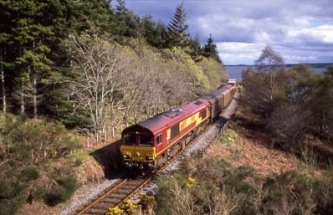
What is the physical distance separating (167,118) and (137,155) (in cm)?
385

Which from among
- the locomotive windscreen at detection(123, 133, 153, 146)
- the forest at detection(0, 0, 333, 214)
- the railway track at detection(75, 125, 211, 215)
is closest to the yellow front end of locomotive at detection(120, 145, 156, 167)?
the locomotive windscreen at detection(123, 133, 153, 146)

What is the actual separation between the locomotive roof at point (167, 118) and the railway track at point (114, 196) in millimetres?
2857

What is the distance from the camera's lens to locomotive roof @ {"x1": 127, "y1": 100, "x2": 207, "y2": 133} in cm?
2141

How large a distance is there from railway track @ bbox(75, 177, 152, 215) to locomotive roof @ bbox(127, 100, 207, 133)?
2857 millimetres

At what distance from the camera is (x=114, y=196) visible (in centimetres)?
1831

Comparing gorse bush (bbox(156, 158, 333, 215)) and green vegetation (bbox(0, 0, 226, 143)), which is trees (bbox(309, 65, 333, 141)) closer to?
green vegetation (bbox(0, 0, 226, 143))

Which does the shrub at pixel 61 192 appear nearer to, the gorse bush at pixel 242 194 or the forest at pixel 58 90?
the forest at pixel 58 90

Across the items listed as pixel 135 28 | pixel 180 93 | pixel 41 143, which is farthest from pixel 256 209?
pixel 135 28

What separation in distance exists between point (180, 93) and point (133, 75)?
38.9ft

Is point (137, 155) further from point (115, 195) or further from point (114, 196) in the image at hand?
point (114, 196)

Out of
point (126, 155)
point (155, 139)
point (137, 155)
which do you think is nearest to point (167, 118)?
point (155, 139)

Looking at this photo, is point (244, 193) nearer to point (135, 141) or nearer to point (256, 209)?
point (256, 209)

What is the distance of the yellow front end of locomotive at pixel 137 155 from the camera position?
20.8m

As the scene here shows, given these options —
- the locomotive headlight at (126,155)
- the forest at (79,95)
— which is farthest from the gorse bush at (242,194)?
the locomotive headlight at (126,155)
